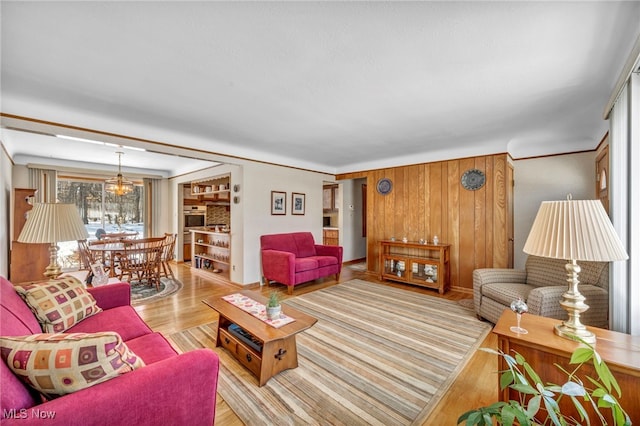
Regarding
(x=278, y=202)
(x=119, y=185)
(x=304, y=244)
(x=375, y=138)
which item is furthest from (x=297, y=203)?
(x=119, y=185)

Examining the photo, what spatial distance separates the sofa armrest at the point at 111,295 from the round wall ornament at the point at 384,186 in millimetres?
4336

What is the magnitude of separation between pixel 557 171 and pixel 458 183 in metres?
1.51

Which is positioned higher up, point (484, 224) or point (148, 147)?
point (148, 147)

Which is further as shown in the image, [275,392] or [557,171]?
[557,171]

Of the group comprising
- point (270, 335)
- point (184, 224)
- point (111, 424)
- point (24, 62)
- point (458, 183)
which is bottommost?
point (270, 335)

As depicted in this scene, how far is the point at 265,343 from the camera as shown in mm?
1852

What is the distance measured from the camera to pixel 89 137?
2.87 m

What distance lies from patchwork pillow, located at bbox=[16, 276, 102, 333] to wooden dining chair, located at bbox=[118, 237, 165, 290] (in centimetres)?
245

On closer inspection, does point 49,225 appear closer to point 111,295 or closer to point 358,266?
point 111,295

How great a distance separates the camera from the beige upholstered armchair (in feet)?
7.75

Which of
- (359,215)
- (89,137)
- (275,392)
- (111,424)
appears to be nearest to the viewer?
(111,424)

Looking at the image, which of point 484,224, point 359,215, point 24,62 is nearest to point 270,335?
point 24,62

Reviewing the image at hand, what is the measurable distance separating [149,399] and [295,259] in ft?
10.7

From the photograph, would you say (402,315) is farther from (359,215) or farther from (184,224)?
(184,224)
